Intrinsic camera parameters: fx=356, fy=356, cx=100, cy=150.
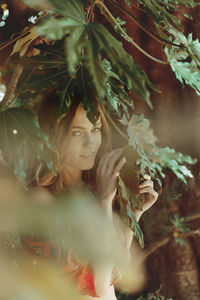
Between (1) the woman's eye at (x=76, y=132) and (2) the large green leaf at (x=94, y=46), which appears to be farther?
(1) the woman's eye at (x=76, y=132)

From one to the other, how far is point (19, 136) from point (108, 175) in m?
0.27

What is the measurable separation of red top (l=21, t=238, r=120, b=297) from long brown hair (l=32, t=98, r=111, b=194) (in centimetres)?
13

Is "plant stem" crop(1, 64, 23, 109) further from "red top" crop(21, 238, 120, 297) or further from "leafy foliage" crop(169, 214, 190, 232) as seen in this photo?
"leafy foliage" crop(169, 214, 190, 232)

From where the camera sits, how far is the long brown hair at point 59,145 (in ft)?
2.65

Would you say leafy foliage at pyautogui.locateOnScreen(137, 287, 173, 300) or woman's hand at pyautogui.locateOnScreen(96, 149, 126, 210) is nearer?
woman's hand at pyautogui.locateOnScreen(96, 149, 126, 210)

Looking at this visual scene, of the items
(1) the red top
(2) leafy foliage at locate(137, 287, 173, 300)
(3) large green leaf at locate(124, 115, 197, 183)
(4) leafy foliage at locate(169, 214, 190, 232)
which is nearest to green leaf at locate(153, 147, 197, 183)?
(3) large green leaf at locate(124, 115, 197, 183)

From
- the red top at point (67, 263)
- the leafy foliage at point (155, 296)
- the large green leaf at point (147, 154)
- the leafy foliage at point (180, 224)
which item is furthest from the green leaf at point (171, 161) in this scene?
the leafy foliage at point (155, 296)

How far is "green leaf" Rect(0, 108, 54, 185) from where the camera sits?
595mm

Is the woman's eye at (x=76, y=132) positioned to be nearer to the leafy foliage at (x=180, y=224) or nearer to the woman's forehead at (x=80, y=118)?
the woman's forehead at (x=80, y=118)

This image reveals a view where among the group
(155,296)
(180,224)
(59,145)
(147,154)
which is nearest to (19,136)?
(59,145)

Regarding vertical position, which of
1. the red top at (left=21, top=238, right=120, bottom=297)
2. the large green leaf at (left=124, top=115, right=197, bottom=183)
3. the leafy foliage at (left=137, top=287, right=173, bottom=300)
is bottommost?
the leafy foliage at (left=137, top=287, right=173, bottom=300)

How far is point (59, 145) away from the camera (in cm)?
82

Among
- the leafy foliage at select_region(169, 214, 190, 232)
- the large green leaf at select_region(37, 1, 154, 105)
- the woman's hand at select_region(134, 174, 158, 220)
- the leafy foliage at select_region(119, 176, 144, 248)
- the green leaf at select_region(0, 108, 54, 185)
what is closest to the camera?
the large green leaf at select_region(37, 1, 154, 105)

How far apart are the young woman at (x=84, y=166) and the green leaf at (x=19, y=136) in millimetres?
186
